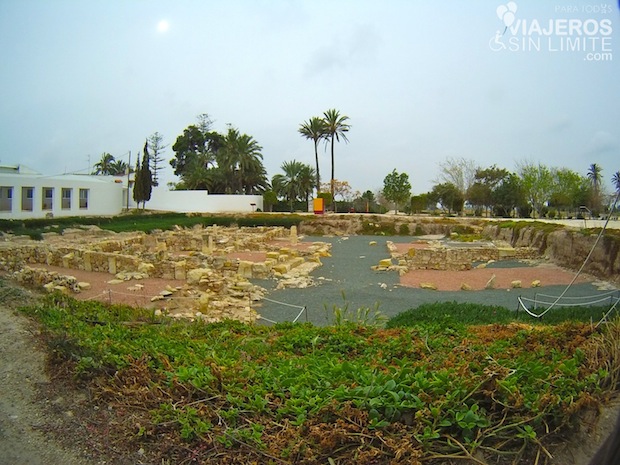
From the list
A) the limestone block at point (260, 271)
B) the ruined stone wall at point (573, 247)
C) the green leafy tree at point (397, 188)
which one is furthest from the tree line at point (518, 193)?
the limestone block at point (260, 271)

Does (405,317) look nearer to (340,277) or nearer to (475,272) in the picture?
(340,277)

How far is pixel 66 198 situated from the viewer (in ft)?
118

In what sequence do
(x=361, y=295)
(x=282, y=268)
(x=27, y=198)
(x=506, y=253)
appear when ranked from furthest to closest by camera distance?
(x=27, y=198)
(x=506, y=253)
(x=282, y=268)
(x=361, y=295)

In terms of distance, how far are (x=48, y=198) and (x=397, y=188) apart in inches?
1535

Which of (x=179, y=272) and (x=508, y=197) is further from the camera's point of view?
(x=508, y=197)

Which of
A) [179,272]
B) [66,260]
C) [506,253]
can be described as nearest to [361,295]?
[179,272]

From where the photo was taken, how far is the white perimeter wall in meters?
49.5

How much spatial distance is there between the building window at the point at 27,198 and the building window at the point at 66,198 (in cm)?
381

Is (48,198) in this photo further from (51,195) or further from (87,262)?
(87,262)

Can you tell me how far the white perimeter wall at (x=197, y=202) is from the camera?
49.5m

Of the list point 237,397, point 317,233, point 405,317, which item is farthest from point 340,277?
point 317,233

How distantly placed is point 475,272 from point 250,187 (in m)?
42.9

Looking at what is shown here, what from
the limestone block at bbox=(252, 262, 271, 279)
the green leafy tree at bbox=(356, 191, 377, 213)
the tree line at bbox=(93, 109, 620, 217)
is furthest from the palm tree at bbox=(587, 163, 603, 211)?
the limestone block at bbox=(252, 262, 271, 279)

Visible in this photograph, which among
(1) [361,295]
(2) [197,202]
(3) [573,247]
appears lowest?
(1) [361,295]
